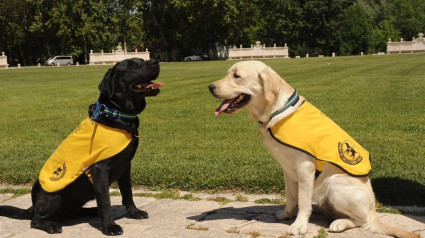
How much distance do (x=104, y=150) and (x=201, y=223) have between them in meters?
1.16

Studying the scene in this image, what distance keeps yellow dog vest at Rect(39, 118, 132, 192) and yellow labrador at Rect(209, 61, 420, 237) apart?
3.37 ft

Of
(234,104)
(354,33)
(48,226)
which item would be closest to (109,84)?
(234,104)

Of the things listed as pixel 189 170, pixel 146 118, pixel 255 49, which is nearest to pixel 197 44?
pixel 255 49

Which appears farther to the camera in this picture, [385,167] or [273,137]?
[385,167]

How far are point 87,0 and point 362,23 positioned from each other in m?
44.1

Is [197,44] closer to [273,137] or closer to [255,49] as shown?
[255,49]

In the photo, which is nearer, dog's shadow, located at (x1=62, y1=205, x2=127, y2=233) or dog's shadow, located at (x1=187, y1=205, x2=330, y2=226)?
dog's shadow, located at (x1=187, y1=205, x2=330, y2=226)

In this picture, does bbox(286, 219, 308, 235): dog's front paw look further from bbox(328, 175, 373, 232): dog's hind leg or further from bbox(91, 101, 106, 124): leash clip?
bbox(91, 101, 106, 124): leash clip

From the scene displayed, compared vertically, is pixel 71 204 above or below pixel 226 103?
below

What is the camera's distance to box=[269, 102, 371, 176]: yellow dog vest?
4.29 meters

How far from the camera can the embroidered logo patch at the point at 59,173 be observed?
15.5 ft

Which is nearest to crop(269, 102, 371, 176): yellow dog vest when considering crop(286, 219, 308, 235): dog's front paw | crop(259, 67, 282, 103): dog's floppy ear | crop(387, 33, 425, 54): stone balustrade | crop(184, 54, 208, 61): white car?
crop(259, 67, 282, 103): dog's floppy ear

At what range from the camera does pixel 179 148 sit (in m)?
8.26

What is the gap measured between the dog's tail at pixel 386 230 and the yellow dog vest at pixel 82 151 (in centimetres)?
231
